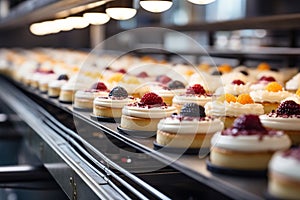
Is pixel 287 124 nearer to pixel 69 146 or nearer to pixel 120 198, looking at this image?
pixel 120 198

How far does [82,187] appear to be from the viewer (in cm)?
230

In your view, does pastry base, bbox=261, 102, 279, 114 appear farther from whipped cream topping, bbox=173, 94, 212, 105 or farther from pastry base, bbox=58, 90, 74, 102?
pastry base, bbox=58, 90, 74, 102

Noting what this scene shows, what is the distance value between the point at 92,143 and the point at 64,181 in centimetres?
26

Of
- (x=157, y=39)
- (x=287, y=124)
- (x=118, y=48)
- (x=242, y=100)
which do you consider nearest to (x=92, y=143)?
(x=242, y=100)

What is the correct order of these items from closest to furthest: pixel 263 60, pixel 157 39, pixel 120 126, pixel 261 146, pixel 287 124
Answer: pixel 261 146
pixel 287 124
pixel 120 126
pixel 263 60
pixel 157 39

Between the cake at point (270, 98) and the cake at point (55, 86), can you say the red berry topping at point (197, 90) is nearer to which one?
the cake at point (270, 98)

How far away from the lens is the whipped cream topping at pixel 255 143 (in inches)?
60.0

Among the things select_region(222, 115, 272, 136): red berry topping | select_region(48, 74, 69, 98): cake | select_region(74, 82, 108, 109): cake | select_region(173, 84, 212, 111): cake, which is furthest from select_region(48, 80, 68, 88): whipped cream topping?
select_region(222, 115, 272, 136): red berry topping

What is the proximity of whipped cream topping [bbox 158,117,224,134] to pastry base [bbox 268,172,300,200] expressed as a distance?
22.0 inches

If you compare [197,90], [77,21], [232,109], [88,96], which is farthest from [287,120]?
[77,21]

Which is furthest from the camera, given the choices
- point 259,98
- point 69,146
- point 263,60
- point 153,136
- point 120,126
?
point 263,60

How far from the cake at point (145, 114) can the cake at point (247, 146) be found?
568mm

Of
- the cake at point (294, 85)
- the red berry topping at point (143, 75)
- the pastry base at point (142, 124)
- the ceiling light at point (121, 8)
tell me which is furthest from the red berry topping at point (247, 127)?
the red berry topping at point (143, 75)

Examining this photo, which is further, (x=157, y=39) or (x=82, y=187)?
(x=157, y=39)
